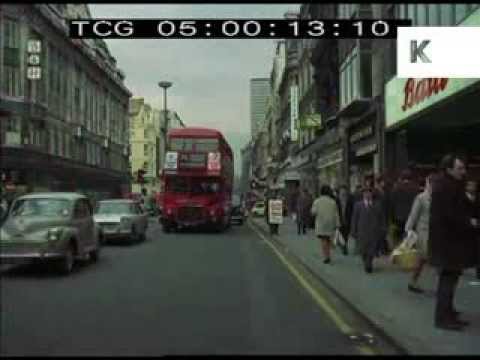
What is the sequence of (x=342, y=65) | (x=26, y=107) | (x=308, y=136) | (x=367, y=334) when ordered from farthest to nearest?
→ (x=308, y=136) → (x=342, y=65) → (x=367, y=334) → (x=26, y=107)

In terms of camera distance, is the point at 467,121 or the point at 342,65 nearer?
the point at 467,121

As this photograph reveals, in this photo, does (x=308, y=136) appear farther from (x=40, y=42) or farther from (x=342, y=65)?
(x=40, y=42)

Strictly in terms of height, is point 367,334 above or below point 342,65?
below

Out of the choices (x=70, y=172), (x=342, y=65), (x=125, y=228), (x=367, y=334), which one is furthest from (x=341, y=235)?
(x=342, y=65)

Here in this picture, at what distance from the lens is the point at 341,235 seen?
20031mm

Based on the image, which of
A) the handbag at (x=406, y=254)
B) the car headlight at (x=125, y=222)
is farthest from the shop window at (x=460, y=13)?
the car headlight at (x=125, y=222)

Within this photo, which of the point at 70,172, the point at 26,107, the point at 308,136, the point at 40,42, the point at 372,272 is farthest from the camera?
the point at 308,136

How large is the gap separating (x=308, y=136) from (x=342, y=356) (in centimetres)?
4972

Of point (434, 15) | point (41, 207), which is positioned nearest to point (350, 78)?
point (434, 15)

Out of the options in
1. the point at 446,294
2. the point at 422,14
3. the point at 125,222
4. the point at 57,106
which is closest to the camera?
the point at 57,106

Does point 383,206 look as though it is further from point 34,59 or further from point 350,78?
point 350,78

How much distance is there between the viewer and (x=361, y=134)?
31.1 m

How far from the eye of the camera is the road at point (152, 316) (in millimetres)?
6215

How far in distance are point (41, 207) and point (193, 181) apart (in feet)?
82.9
